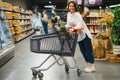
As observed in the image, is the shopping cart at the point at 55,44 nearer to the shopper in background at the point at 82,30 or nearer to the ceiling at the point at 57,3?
the shopper in background at the point at 82,30

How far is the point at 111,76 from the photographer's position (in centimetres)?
554

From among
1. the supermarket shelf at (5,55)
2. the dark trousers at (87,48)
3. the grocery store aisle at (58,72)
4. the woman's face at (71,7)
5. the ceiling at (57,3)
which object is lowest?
the grocery store aisle at (58,72)

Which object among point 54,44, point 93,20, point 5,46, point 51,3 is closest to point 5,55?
point 5,46

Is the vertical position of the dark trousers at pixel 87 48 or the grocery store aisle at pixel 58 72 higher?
the dark trousers at pixel 87 48

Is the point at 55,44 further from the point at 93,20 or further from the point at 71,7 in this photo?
the point at 93,20

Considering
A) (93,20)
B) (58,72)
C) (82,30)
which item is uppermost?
(82,30)

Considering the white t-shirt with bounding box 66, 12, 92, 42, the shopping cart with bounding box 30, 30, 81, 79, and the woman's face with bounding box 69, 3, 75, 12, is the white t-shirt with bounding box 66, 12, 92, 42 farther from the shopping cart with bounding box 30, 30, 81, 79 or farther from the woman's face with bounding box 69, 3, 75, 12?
the shopping cart with bounding box 30, 30, 81, 79

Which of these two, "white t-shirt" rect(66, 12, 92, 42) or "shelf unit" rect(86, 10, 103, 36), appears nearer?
"white t-shirt" rect(66, 12, 92, 42)

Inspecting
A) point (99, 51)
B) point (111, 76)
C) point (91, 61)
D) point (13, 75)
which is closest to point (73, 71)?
point (91, 61)

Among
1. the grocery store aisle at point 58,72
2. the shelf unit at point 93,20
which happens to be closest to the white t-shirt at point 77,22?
the grocery store aisle at point 58,72

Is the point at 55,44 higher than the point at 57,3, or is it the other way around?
the point at 57,3

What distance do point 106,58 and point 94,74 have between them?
187cm

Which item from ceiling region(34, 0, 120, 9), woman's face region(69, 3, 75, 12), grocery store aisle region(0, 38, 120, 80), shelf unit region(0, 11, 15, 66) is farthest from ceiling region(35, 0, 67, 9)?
woman's face region(69, 3, 75, 12)

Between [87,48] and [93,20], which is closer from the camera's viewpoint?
[87,48]
